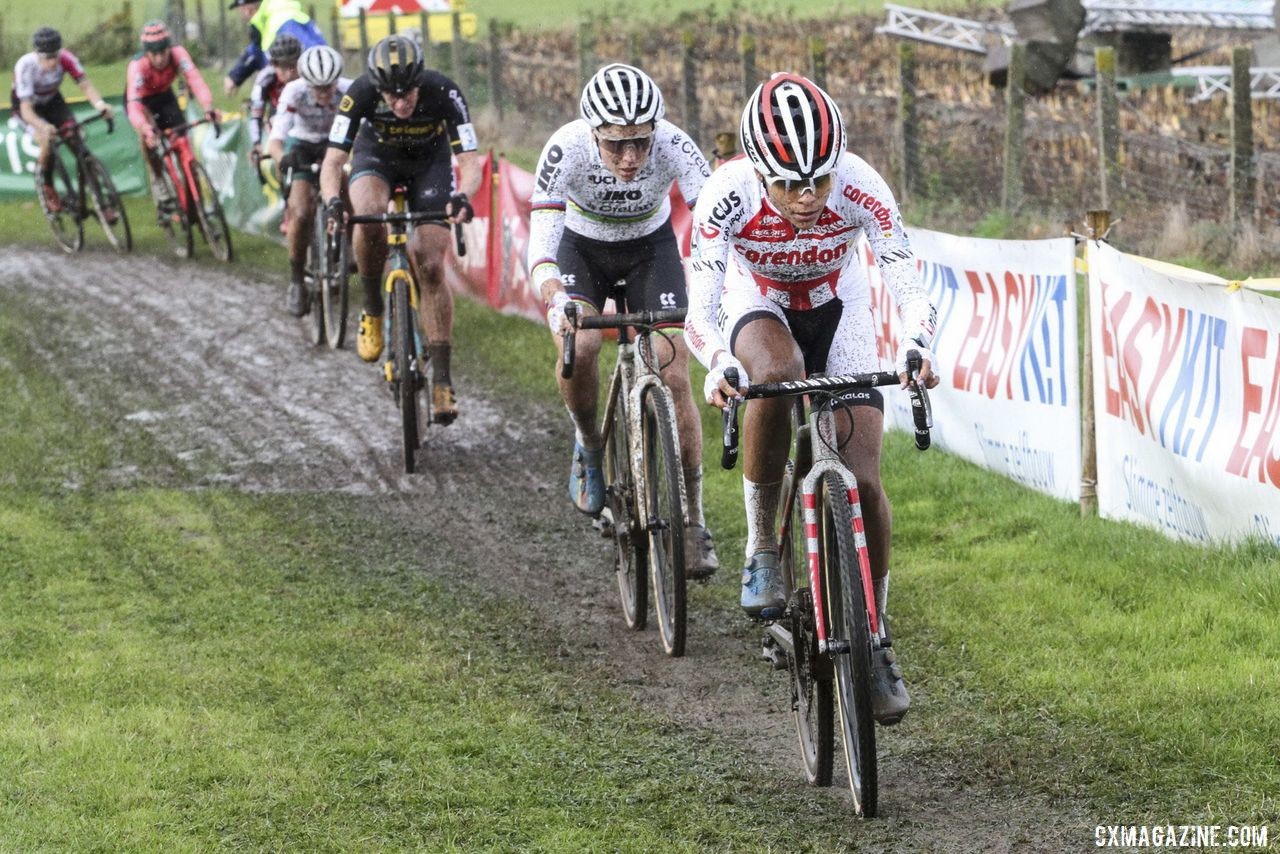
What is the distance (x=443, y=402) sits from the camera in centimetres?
1025

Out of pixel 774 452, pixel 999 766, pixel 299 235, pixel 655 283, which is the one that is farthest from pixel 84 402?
pixel 999 766

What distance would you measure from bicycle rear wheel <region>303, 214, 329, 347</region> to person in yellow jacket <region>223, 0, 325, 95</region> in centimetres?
356

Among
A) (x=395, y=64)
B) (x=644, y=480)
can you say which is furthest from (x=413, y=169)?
(x=644, y=480)

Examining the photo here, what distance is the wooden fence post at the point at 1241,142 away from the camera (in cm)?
1257

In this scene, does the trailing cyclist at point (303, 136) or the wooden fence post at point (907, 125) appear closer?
the trailing cyclist at point (303, 136)

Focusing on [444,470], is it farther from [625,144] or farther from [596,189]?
[625,144]

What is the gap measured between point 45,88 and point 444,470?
33.0ft

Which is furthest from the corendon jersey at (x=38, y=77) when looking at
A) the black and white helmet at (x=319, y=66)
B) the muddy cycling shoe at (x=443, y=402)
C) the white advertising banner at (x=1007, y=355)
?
the white advertising banner at (x=1007, y=355)

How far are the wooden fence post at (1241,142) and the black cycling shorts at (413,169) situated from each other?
5.95 m

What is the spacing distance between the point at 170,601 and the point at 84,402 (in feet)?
15.8

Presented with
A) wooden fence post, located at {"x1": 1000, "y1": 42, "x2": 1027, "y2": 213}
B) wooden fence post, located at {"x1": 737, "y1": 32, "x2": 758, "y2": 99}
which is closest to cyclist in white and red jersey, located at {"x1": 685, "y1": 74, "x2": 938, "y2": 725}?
wooden fence post, located at {"x1": 1000, "y1": 42, "x2": 1027, "y2": 213}

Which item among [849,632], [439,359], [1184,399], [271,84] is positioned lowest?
[849,632]

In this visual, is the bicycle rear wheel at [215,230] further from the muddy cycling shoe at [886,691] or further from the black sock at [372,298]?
the muddy cycling shoe at [886,691]

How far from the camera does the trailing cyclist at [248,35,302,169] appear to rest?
1436 cm
